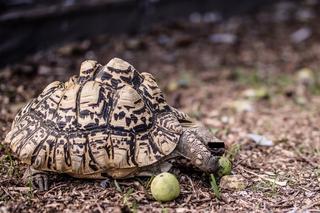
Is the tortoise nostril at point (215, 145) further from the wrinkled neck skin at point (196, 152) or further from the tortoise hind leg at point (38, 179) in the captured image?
the tortoise hind leg at point (38, 179)

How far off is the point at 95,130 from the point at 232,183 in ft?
3.61

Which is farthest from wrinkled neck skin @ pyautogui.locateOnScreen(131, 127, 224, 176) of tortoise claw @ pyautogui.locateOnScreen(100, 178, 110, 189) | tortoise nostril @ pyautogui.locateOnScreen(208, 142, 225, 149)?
tortoise claw @ pyautogui.locateOnScreen(100, 178, 110, 189)

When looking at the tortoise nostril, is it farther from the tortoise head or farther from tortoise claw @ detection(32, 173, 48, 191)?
tortoise claw @ detection(32, 173, 48, 191)

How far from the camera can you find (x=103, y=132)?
3363 millimetres

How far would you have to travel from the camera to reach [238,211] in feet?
11.2

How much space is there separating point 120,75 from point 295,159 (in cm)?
178

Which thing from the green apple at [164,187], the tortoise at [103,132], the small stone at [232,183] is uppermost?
the tortoise at [103,132]

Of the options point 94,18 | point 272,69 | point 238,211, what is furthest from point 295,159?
point 94,18

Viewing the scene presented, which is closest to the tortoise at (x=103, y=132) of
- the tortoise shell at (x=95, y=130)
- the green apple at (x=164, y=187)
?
the tortoise shell at (x=95, y=130)

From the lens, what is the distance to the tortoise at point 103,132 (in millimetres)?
3354

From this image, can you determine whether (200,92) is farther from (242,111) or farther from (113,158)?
(113,158)

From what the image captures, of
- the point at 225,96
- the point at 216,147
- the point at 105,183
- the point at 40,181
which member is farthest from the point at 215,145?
the point at 225,96

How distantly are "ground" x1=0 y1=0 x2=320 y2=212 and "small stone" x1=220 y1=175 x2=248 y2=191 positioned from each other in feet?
0.12

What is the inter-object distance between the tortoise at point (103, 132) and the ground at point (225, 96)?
204 mm
